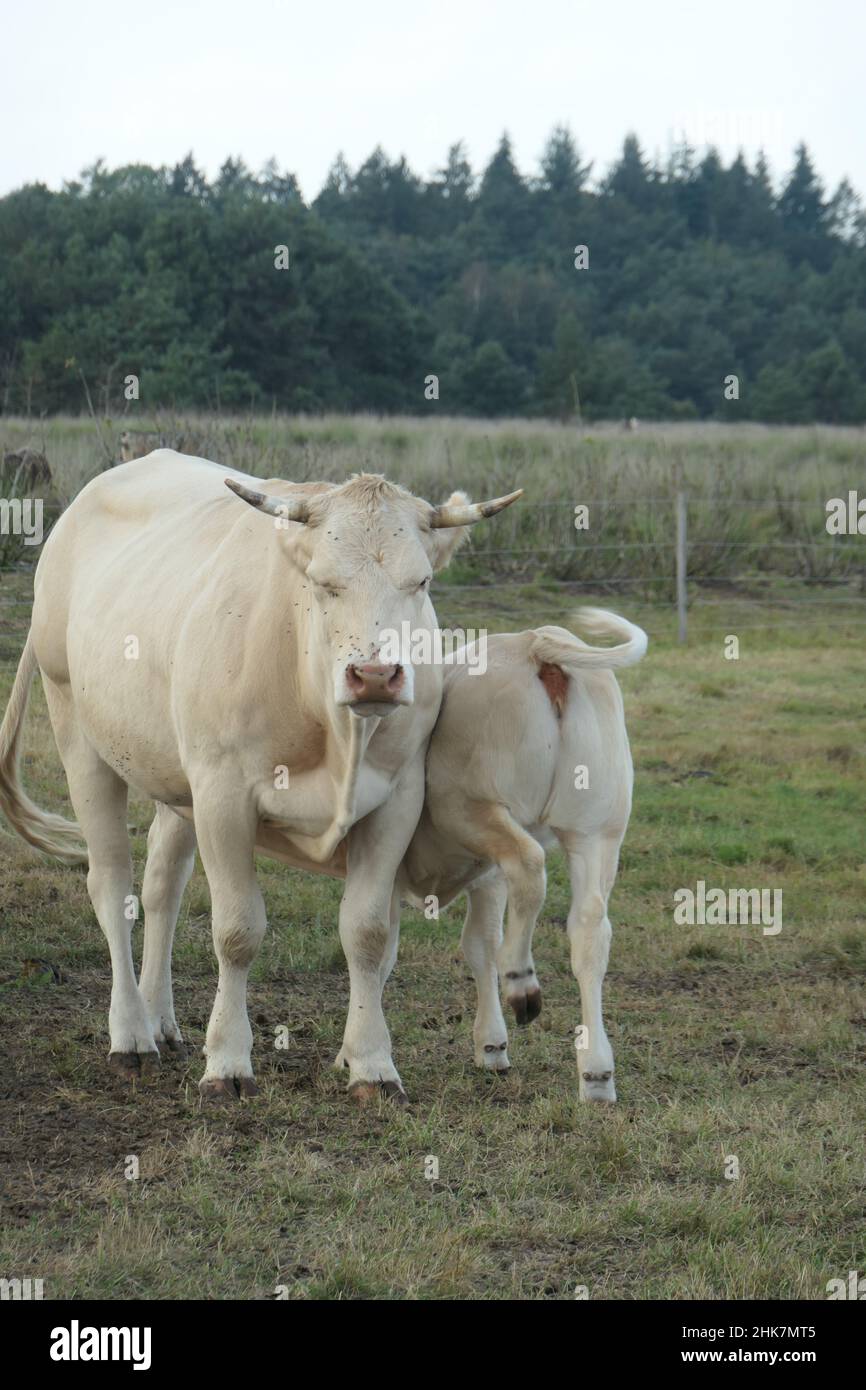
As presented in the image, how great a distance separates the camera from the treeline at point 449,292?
39281 mm

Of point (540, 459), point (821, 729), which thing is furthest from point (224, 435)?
point (821, 729)

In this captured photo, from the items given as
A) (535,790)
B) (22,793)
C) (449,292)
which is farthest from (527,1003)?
(449,292)

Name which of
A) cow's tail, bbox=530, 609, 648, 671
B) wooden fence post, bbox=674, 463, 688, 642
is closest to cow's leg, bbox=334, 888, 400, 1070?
cow's tail, bbox=530, 609, 648, 671

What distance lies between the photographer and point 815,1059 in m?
5.95

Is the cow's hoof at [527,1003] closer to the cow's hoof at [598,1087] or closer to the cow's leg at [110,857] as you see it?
the cow's hoof at [598,1087]

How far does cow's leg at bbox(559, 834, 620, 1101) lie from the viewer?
534 cm

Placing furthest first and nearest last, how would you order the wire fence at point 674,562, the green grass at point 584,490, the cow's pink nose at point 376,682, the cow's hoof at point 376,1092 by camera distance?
1. the wire fence at point 674,562
2. the green grass at point 584,490
3. the cow's hoof at point 376,1092
4. the cow's pink nose at point 376,682

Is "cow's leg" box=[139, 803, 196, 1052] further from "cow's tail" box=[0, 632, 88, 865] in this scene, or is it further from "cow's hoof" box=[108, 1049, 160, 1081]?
"cow's tail" box=[0, 632, 88, 865]

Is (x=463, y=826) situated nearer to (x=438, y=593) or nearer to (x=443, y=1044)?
(x=443, y=1044)

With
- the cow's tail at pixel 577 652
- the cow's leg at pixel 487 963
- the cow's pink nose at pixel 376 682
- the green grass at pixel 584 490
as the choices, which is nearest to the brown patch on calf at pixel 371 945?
the cow's leg at pixel 487 963

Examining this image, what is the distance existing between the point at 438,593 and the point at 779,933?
387 inches

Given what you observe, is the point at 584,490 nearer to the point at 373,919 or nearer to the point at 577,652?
the point at 577,652

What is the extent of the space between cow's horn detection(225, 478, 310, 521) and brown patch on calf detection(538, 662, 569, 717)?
110 cm

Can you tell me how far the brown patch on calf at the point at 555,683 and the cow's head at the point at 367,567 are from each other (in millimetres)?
585
